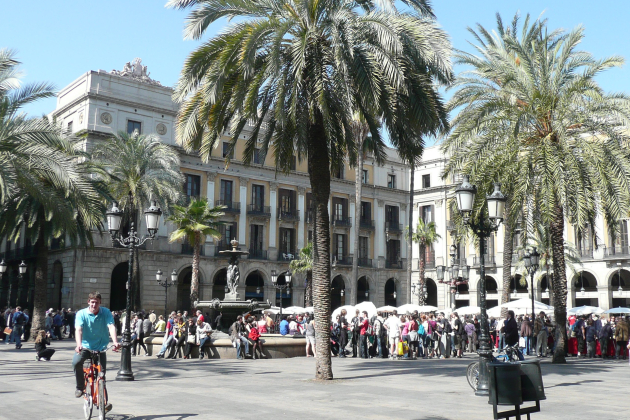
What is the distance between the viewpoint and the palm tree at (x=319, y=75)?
1203 cm

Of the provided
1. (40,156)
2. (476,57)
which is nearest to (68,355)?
(40,156)

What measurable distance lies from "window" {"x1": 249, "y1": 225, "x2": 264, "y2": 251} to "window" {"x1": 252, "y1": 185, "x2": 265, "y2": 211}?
1.41 m

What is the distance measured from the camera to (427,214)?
54.9 m

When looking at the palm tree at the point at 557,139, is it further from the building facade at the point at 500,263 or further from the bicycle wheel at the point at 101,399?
the building facade at the point at 500,263

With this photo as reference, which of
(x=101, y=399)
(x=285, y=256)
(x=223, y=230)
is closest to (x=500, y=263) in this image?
(x=285, y=256)

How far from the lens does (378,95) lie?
11945 mm

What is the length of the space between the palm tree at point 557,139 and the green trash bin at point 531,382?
9596 mm

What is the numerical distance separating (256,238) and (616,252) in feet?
83.4

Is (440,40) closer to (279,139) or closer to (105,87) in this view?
(279,139)

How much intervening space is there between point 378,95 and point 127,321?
680 centimetres

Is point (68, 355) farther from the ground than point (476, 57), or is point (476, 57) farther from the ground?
point (476, 57)

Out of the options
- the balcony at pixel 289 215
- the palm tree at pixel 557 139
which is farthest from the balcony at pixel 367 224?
the palm tree at pixel 557 139

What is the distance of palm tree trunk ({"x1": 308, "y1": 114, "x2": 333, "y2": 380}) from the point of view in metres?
13.0

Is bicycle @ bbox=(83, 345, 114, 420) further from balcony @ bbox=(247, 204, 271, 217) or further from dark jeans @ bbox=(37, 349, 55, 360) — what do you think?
balcony @ bbox=(247, 204, 271, 217)
